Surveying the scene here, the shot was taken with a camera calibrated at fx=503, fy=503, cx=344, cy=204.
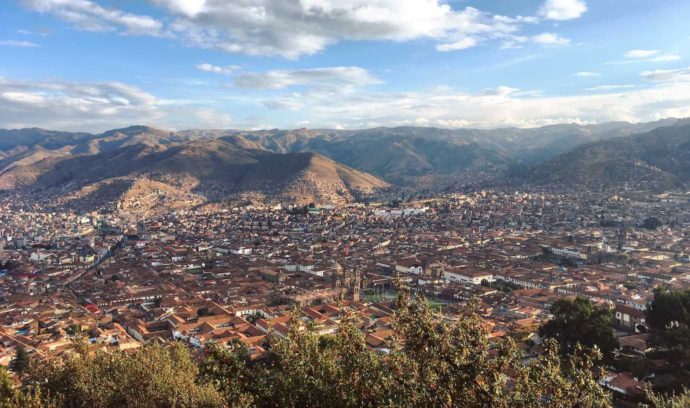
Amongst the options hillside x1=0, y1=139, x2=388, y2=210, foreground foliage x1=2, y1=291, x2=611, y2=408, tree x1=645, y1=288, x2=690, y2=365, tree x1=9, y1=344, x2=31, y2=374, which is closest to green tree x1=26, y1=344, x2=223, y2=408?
foreground foliage x1=2, y1=291, x2=611, y2=408

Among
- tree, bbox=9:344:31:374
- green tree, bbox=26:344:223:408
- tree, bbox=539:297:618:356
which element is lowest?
tree, bbox=9:344:31:374

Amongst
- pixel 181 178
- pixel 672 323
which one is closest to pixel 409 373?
pixel 672 323

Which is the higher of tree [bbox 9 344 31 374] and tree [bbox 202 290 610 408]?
tree [bbox 202 290 610 408]

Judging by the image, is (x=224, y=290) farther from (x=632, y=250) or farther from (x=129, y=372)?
(x=632, y=250)

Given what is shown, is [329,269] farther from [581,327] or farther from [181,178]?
[181,178]

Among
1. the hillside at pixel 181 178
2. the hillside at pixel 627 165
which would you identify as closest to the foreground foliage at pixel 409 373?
the hillside at pixel 181 178

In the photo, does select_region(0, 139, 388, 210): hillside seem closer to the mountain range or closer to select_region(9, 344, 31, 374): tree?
the mountain range
